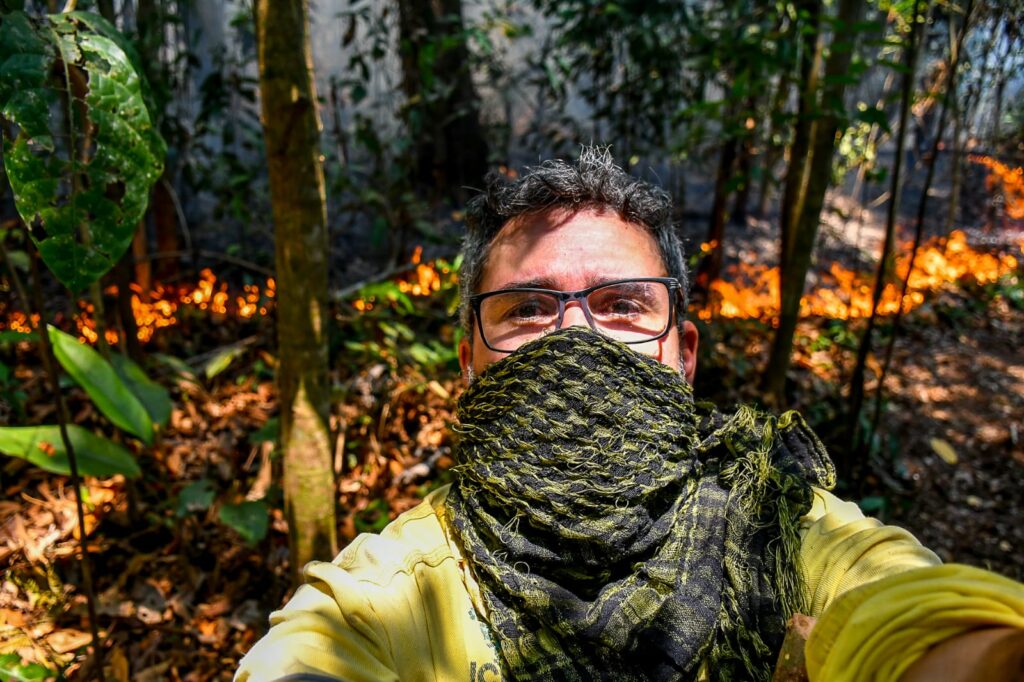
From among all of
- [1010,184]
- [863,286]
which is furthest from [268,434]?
[1010,184]

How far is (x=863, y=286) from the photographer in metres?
7.24

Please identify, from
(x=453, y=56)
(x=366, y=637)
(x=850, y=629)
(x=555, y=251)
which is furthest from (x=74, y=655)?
(x=453, y=56)

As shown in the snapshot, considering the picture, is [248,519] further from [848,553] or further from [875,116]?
[875,116]

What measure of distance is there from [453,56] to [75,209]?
690 centimetres

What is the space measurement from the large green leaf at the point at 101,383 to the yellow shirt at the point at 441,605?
1.68 m

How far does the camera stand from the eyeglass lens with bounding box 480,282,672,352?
4.84ft

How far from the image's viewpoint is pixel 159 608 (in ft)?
8.32

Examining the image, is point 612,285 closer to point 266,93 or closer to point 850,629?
point 850,629

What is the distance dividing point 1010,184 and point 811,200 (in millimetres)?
10405

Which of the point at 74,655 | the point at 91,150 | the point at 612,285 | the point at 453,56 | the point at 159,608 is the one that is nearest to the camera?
the point at 612,285

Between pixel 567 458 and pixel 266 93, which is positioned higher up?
pixel 266 93

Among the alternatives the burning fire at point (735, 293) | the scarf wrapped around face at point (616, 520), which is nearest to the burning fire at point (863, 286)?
the burning fire at point (735, 293)

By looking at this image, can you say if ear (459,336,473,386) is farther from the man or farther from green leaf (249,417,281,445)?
green leaf (249,417,281,445)

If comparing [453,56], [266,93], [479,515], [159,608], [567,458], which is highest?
[453,56]
